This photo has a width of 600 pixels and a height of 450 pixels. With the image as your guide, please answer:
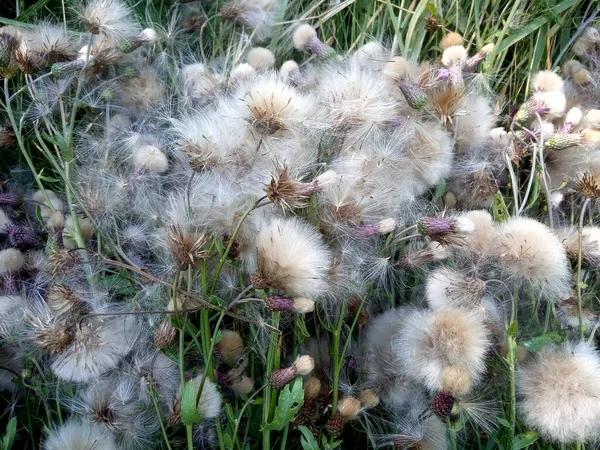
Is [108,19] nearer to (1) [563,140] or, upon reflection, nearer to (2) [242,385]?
(2) [242,385]

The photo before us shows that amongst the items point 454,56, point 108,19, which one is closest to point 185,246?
point 108,19

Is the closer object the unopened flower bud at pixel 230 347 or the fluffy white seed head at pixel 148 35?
the unopened flower bud at pixel 230 347

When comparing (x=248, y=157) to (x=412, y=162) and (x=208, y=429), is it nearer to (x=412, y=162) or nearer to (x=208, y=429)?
(x=412, y=162)

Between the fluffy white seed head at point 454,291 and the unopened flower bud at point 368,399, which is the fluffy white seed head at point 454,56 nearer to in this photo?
the fluffy white seed head at point 454,291

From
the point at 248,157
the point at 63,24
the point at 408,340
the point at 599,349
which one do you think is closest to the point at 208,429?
the point at 408,340

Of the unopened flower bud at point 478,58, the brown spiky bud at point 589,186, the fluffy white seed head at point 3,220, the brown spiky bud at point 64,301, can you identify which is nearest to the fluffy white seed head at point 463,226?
the brown spiky bud at point 589,186

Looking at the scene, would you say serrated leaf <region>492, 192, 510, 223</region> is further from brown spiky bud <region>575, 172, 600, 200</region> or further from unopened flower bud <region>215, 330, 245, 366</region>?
unopened flower bud <region>215, 330, 245, 366</region>
